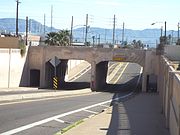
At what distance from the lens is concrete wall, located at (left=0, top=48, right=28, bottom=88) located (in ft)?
204

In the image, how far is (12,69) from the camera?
214 feet

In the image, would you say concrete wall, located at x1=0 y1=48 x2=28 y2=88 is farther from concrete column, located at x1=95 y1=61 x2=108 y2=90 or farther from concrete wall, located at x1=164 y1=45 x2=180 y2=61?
concrete wall, located at x1=164 y1=45 x2=180 y2=61

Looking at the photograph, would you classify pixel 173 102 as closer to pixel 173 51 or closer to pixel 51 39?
pixel 173 51

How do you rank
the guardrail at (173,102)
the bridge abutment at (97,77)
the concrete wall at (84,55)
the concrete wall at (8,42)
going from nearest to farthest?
the guardrail at (173,102), the concrete wall at (84,55), the bridge abutment at (97,77), the concrete wall at (8,42)

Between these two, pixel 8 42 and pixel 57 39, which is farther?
pixel 57 39

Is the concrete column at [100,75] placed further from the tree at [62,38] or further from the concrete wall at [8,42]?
the tree at [62,38]

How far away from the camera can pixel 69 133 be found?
610 inches

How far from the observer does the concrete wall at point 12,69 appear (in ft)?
204

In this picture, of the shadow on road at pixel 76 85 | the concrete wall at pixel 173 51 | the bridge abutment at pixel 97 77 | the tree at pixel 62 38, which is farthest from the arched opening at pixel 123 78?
the concrete wall at pixel 173 51

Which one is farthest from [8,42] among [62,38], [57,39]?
[62,38]

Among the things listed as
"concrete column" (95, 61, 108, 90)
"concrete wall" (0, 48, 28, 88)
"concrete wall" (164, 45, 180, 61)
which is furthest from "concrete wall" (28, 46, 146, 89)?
"concrete wall" (164, 45, 180, 61)

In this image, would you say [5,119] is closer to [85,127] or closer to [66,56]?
[85,127]

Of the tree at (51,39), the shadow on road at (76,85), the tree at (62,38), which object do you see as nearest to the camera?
the shadow on road at (76,85)

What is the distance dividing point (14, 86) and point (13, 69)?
8.40ft
